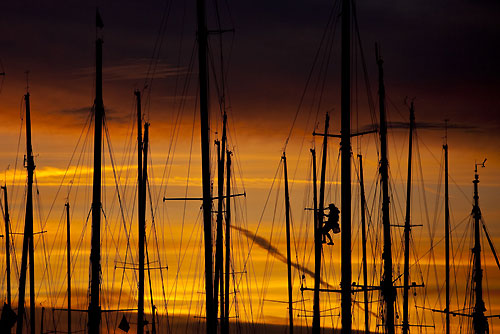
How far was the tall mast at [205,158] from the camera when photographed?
3669 cm

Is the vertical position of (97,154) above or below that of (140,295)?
above

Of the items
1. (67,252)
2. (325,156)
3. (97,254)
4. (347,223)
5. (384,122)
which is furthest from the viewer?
(67,252)

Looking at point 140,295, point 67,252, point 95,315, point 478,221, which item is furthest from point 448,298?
point 95,315

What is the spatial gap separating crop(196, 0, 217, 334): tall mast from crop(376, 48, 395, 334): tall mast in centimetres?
1287

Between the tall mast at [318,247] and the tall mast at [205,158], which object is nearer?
the tall mast at [205,158]

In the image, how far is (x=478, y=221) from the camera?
58438 millimetres

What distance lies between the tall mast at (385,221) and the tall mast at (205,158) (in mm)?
12874

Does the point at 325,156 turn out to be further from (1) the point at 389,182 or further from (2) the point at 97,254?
(2) the point at 97,254

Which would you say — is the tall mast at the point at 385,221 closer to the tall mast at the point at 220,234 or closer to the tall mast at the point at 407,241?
the tall mast at the point at 407,241

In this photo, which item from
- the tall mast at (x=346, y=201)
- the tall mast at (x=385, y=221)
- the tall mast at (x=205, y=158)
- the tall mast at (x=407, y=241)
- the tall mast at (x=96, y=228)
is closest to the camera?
the tall mast at (x=346, y=201)

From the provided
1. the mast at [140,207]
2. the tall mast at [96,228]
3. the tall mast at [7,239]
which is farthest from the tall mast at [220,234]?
the tall mast at [96,228]

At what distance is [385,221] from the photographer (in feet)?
167

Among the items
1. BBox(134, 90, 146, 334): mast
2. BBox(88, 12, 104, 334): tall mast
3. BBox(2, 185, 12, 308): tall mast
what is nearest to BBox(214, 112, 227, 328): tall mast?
BBox(134, 90, 146, 334): mast

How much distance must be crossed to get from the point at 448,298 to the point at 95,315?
30.8 m
